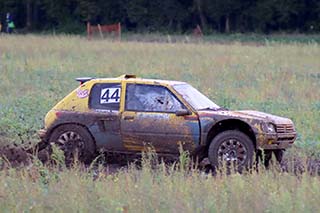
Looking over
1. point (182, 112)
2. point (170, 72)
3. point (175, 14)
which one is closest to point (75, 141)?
point (182, 112)

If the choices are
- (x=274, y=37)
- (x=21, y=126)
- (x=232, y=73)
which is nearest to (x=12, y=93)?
(x=21, y=126)

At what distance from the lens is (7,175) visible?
9570mm

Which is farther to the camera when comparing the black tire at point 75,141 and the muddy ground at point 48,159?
the black tire at point 75,141

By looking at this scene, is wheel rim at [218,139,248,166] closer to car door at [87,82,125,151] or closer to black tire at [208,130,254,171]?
black tire at [208,130,254,171]

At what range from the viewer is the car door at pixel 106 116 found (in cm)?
1332

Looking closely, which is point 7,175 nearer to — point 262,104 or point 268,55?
point 262,104

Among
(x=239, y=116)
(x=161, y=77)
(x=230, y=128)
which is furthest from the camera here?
(x=161, y=77)

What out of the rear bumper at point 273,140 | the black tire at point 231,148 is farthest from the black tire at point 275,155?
the black tire at point 231,148

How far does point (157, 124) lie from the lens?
13.1 metres

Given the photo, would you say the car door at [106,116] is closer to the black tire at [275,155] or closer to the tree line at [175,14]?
the black tire at [275,155]

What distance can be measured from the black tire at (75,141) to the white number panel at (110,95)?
21.7 inches

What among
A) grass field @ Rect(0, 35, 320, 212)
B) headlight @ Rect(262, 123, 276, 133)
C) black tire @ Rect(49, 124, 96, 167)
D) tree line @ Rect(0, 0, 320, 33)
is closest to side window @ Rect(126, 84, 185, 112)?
black tire @ Rect(49, 124, 96, 167)

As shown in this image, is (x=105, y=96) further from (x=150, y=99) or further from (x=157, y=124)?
(x=157, y=124)

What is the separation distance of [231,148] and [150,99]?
4.88 ft
